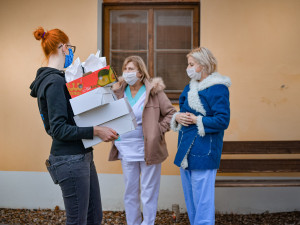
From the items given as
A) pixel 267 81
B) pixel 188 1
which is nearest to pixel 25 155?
pixel 188 1

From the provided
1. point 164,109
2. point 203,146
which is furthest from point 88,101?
point 164,109

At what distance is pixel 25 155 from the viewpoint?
4.33m

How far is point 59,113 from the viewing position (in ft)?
6.40

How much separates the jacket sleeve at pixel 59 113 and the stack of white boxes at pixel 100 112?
0.22 ft

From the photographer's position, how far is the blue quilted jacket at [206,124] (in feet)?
8.75

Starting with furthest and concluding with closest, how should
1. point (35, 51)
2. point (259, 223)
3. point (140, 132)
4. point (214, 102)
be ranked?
point (35, 51), point (259, 223), point (140, 132), point (214, 102)

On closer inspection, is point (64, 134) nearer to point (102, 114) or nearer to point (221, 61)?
point (102, 114)

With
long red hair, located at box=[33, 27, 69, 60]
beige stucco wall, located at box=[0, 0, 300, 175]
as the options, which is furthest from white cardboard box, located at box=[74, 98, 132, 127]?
beige stucco wall, located at box=[0, 0, 300, 175]

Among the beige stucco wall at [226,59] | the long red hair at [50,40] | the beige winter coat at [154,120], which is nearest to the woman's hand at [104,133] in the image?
the long red hair at [50,40]

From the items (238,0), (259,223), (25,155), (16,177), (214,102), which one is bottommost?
(259,223)

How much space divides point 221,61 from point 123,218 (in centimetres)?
233

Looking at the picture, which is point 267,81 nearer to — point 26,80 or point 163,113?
point 163,113

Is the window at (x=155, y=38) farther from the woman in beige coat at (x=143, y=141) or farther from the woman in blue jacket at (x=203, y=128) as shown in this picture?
the woman in blue jacket at (x=203, y=128)

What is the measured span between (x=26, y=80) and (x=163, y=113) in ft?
6.66
